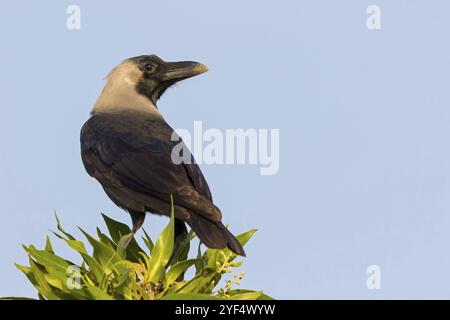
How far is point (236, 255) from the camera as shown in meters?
5.18

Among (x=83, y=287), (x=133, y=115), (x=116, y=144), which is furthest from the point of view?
(x=133, y=115)

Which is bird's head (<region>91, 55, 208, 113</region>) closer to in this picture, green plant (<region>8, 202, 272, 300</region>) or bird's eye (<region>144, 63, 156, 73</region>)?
bird's eye (<region>144, 63, 156, 73</region>)

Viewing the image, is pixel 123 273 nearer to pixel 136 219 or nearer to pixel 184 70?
pixel 136 219

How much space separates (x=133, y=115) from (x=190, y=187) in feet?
5.28

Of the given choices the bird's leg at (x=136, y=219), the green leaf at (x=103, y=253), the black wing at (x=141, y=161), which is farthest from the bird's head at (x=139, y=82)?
the green leaf at (x=103, y=253)

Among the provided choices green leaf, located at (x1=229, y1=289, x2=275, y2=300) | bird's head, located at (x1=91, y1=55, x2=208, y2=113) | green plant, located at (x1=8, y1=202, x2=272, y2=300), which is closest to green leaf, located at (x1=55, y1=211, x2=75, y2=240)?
green plant, located at (x1=8, y1=202, x2=272, y2=300)

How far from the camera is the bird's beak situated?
729cm

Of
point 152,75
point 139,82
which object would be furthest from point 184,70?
point 139,82

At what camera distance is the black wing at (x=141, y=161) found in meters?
5.63

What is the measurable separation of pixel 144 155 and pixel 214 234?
1289 mm

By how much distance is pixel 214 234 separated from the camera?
510 cm

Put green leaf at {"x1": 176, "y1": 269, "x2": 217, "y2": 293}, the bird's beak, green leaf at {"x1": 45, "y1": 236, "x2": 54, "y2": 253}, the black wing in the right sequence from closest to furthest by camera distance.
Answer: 1. green leaf at {"x1": 176, "y1": 269, "x2": 217, "y2": 293}
2. green leaf at {"x1": 45, "y1": 236, "x2": 54, "y2": 253}
3. the black wing
4. the bird's beak
